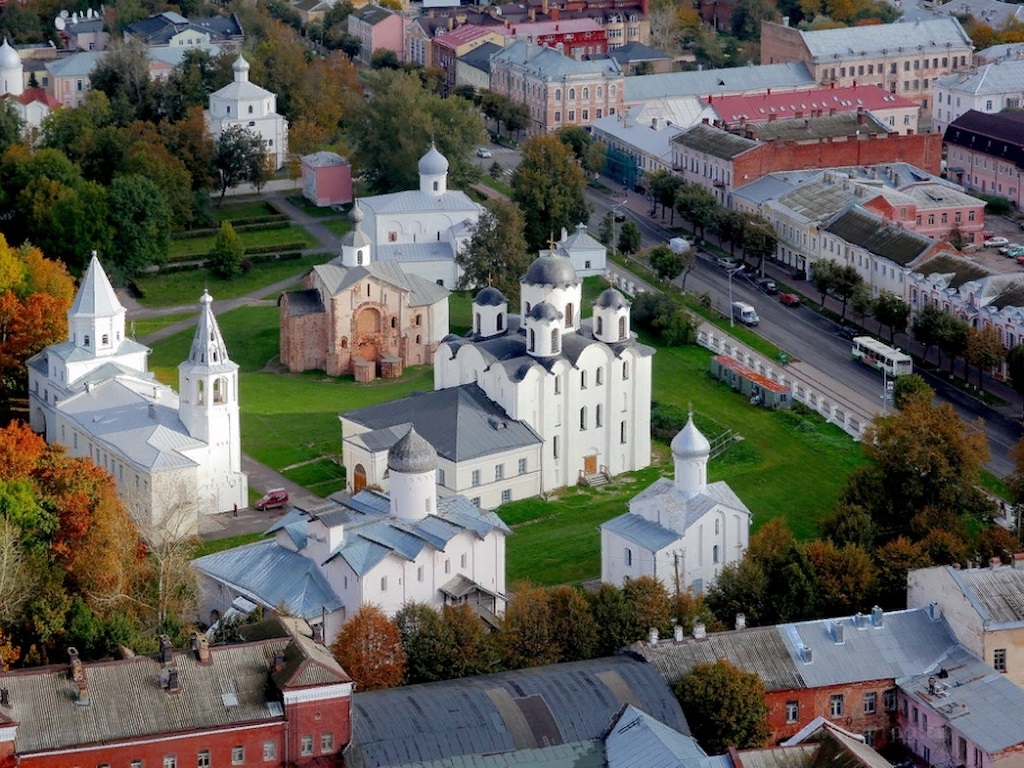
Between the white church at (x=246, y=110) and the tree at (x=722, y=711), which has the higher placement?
the tree at (x=722, y=711)

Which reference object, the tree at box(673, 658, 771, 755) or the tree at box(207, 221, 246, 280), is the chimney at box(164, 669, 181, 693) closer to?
the tree at box(673, 658, 771, 755)

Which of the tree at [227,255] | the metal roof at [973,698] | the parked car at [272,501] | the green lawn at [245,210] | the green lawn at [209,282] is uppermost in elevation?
the metal roof at [973,698]

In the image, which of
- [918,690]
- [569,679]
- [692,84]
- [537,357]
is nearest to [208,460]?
[537,357]

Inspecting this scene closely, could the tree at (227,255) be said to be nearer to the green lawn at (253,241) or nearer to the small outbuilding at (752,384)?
the green lawn at (253,241)

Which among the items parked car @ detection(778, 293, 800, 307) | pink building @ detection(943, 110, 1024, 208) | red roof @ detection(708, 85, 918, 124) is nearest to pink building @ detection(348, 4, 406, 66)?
red roof @ detection(708, 85, 918, 124)

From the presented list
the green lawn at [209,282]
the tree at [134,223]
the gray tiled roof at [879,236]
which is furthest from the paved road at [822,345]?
the tree at [134,223]

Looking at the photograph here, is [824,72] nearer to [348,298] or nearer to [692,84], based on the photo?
[692,84]

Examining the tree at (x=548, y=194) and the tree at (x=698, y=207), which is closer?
the tree at (x=548, y=194)
